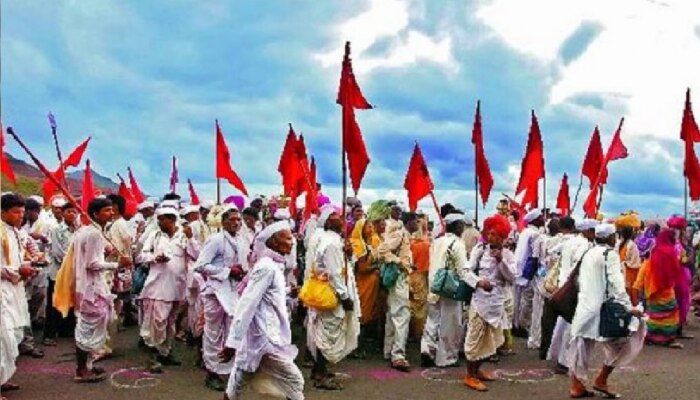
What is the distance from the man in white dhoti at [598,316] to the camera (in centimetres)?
798

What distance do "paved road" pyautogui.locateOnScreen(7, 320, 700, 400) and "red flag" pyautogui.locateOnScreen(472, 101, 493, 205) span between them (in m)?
3.27

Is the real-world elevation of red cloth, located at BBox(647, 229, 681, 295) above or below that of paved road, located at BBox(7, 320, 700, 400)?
above

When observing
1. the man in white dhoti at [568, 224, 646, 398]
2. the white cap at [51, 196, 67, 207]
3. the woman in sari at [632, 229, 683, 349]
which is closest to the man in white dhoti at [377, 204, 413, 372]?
the man in white dhoti at [568, 224, 646, 398]

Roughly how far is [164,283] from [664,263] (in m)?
7.03

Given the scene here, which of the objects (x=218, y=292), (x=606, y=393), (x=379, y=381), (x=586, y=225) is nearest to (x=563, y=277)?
(x=586, y=225)

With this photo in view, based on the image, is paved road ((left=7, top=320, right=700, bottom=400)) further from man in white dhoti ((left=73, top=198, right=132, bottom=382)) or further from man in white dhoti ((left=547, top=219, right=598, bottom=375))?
man in white dhoti ((left=73, top=198, right=132, bottom=382))

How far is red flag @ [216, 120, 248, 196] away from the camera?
1439 cm

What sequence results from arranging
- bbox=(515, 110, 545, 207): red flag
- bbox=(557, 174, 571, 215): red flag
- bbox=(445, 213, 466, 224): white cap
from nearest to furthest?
bbox=(445, 213, 466, 224): white cap < bbox=(515, 110, 545, 207): red flag < bbox=(557, 174, 571, 215): red flag

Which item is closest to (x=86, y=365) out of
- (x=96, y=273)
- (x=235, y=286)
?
(x=96, y=273)

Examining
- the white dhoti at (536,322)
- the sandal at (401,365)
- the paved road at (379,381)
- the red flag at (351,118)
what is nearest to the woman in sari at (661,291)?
the paved road at (379,381)

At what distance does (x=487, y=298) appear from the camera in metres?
8.79

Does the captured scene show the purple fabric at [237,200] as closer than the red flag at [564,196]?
Yes

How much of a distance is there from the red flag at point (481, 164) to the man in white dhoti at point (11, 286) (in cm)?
724

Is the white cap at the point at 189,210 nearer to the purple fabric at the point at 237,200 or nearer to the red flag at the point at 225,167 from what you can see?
the purple fabric at the point at 237,200
